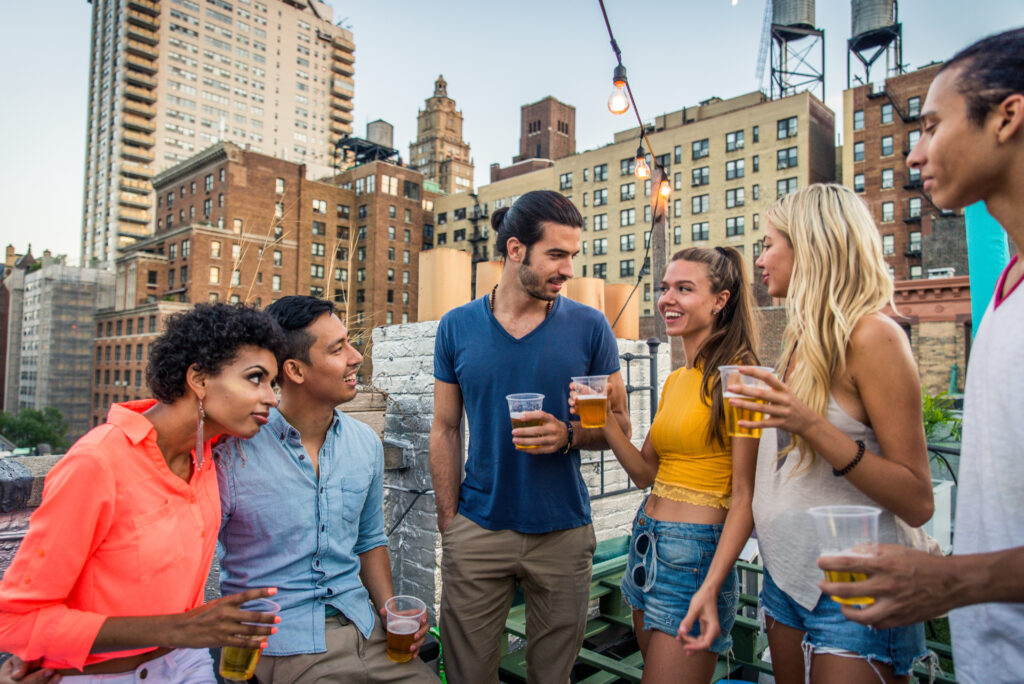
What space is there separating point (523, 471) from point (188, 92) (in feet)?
356

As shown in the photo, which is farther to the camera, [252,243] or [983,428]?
[252,243]

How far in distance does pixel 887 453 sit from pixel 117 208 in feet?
342

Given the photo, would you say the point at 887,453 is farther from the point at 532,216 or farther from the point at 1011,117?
the point at 532,216

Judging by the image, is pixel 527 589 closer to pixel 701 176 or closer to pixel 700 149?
pixel 701 176

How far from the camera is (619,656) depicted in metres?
4.01

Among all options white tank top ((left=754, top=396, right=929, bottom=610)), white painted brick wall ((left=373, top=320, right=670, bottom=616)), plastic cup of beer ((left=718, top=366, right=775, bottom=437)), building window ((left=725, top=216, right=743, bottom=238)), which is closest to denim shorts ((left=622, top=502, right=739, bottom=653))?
white tank top ((left=754, top=396, right=929, bottom=610))

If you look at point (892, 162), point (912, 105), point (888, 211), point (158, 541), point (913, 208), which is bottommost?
point (158, 541)

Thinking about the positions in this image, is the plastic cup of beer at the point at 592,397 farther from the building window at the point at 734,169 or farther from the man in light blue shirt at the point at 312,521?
the building window at the point at 734,169

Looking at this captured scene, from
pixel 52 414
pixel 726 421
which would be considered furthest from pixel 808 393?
pixel 52 414

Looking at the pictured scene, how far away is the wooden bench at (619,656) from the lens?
3.07 m

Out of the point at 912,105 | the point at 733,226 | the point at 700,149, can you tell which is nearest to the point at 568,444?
the point at 733,226

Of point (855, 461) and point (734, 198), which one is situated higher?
point (734, 198)

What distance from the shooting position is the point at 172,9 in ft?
294

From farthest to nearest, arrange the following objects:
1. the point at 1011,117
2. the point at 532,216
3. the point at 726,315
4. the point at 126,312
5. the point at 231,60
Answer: the point at 231,60 < the point at 126,312 < the point at 532,216 < the point at 726,315 < the point at 1011,117
